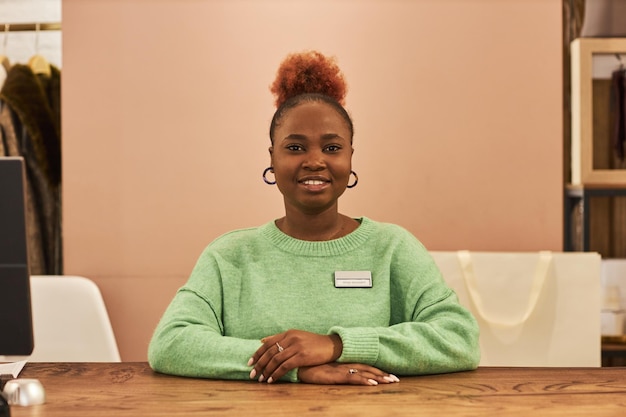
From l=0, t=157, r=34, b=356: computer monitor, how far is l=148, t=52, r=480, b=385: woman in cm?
36

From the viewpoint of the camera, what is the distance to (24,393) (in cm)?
138

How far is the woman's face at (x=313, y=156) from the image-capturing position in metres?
1.83

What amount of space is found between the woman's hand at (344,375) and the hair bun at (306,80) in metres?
0.68

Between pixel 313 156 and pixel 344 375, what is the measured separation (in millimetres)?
505

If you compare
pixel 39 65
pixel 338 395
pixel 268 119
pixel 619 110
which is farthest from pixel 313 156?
pixel 39 65

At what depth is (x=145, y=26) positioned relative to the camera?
2836 millimetres

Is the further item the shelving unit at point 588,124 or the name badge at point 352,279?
the shelving unit at point 588,124

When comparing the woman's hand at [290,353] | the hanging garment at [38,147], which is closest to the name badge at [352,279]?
the woman's hand at [290,353]

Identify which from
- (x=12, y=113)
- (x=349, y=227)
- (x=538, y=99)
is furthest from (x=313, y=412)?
(x=12, y=113)

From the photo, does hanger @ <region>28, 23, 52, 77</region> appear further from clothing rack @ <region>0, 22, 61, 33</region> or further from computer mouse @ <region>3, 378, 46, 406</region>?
computer mouse @ <region>3, 378, 46, 406</region>

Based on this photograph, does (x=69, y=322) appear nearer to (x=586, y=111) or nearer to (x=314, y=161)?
(x=314, y=161)

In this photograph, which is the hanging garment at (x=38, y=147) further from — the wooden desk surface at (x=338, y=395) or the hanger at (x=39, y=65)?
the wooden desk surface at (x=338, y=395)

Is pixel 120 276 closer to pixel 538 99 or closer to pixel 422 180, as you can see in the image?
pixel 422 180

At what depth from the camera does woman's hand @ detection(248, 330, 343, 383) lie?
1557 mm
